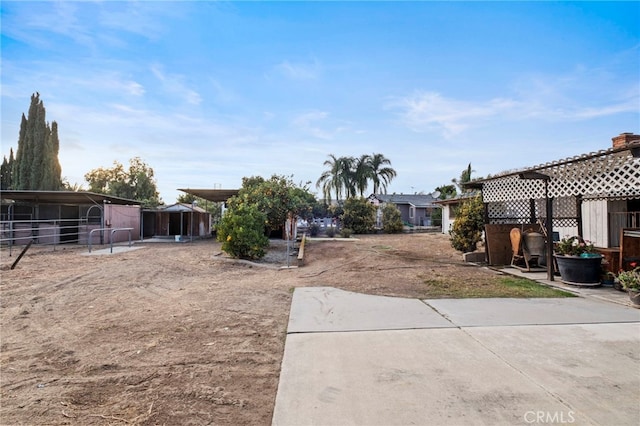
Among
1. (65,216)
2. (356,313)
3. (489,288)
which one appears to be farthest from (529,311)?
(65,216)

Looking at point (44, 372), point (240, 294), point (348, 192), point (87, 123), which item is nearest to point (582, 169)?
point (240, 294)

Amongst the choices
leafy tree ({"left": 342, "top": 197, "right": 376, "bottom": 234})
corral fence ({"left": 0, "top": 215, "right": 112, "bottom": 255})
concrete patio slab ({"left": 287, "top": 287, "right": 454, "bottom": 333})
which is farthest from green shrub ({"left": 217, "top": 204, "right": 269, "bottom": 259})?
leafy tree ({"left": 342, "top": 197, "right": 376, "bottom": 234})

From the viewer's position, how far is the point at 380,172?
3881 cm

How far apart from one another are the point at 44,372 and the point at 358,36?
34.8 ft

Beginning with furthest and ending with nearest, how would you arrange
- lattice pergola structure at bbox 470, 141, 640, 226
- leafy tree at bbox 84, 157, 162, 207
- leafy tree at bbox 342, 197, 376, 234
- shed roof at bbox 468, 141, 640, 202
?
leafy tree at bbox 84, 157, 162, 207
leafy tree at bbox 342, 197, 376, 234
lattice pergola structure at bbox 470, 141, 640, 226
shed roof at bbox 468, 141, 640, 202

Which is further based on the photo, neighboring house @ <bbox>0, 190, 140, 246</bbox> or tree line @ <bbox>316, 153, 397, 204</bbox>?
tree line @ <bbox>316, 153, 397, 204</bbox>

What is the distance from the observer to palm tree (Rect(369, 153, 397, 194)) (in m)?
38.1

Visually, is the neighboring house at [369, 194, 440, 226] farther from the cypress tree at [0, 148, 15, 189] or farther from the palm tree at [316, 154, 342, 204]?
the cypress tree at [0, 148, 15, 189]

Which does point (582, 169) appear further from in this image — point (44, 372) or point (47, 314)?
point (47, 314)

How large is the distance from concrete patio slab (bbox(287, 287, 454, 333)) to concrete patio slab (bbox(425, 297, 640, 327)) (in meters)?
0.38

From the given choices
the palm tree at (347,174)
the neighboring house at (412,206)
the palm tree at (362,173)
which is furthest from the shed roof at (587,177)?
the neighboring house at (412,206)

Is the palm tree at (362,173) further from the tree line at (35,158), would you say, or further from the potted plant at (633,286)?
the potted plant at (633,286)

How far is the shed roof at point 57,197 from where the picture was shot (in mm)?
15742

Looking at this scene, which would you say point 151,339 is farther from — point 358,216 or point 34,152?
point 34,152
